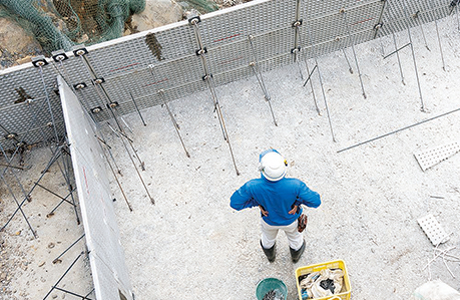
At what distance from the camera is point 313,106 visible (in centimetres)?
620

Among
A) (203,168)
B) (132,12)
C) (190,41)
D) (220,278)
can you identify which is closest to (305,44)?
(190,41)

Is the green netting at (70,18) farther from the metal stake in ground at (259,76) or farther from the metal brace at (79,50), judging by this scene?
the metal stake in ground at (259,76)

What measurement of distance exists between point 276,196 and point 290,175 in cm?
156

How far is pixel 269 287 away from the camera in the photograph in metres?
5.00

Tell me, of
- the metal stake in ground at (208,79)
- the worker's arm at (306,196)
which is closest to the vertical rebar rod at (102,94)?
the metal stake in ground at (208,79)

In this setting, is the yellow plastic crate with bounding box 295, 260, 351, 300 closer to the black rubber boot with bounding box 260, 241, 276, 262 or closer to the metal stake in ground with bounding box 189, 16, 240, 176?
the black rubber boot with bounding box 260, 241, 276, 262

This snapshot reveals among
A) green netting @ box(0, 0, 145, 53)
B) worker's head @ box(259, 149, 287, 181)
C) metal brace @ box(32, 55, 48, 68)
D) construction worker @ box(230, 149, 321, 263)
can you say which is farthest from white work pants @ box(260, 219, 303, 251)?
green netting @ box(0, 0, 145, 53)

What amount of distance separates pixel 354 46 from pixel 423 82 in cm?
103

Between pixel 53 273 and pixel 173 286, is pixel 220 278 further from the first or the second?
pixel 53 273

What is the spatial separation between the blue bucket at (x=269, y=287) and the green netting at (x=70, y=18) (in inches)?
148

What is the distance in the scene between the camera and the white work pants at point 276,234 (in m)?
4.67

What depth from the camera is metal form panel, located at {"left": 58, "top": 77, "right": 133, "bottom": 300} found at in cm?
427

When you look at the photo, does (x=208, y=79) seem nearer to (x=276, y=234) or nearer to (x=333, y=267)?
(x=276, y=234)

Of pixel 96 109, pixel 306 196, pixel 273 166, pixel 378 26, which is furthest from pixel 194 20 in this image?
pixel 378 26
